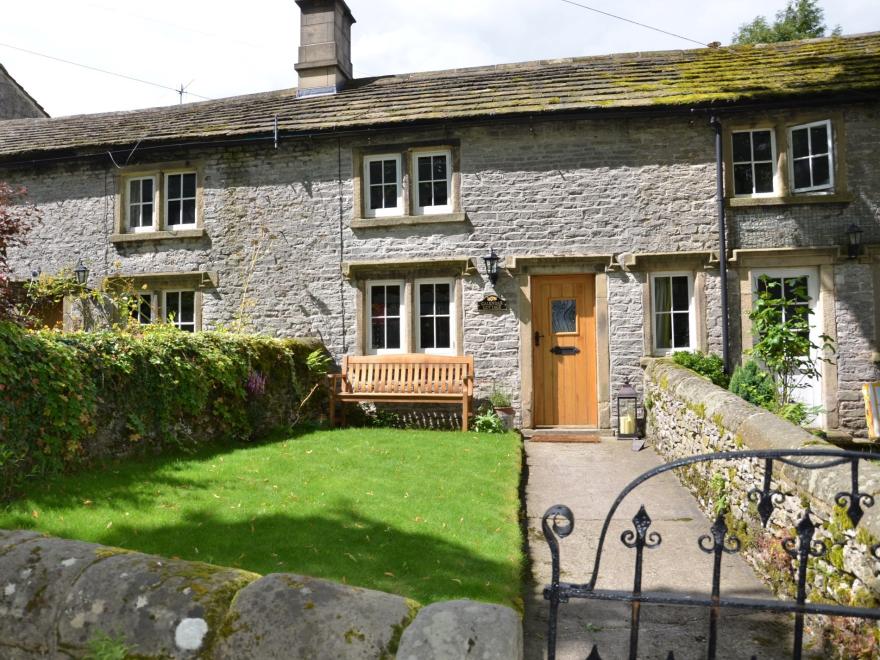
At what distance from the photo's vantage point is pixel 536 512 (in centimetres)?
636

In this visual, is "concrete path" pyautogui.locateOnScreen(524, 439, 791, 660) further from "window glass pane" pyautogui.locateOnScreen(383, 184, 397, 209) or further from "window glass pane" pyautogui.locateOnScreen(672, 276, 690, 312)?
"window glass pane" pyautogui.locateOnScreen(383, 184, 397, 209)

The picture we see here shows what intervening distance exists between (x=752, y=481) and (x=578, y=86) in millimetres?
8697

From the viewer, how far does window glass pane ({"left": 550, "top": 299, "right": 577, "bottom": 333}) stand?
36.4ft

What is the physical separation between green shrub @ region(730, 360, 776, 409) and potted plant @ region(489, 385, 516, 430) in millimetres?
3331

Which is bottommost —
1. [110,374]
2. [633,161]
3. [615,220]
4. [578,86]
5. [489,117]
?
[110,374]

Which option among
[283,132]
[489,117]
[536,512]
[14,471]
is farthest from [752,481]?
[283,132]

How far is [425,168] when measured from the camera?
11703 millimetres

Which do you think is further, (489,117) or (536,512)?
(489,117)

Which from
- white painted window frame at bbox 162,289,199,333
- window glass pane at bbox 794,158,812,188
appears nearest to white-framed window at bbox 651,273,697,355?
window glass pane at bbox 794,158,812,188

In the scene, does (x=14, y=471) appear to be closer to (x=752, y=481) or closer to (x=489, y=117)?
(x=752, y=481)

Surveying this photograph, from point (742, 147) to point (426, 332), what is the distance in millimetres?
6076

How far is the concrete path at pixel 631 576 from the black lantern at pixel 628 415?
2210 millimetres

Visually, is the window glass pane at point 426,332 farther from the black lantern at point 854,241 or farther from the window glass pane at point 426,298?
the black lantern at point 854,241

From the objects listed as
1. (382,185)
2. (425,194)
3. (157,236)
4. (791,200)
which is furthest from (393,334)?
(791,200)
